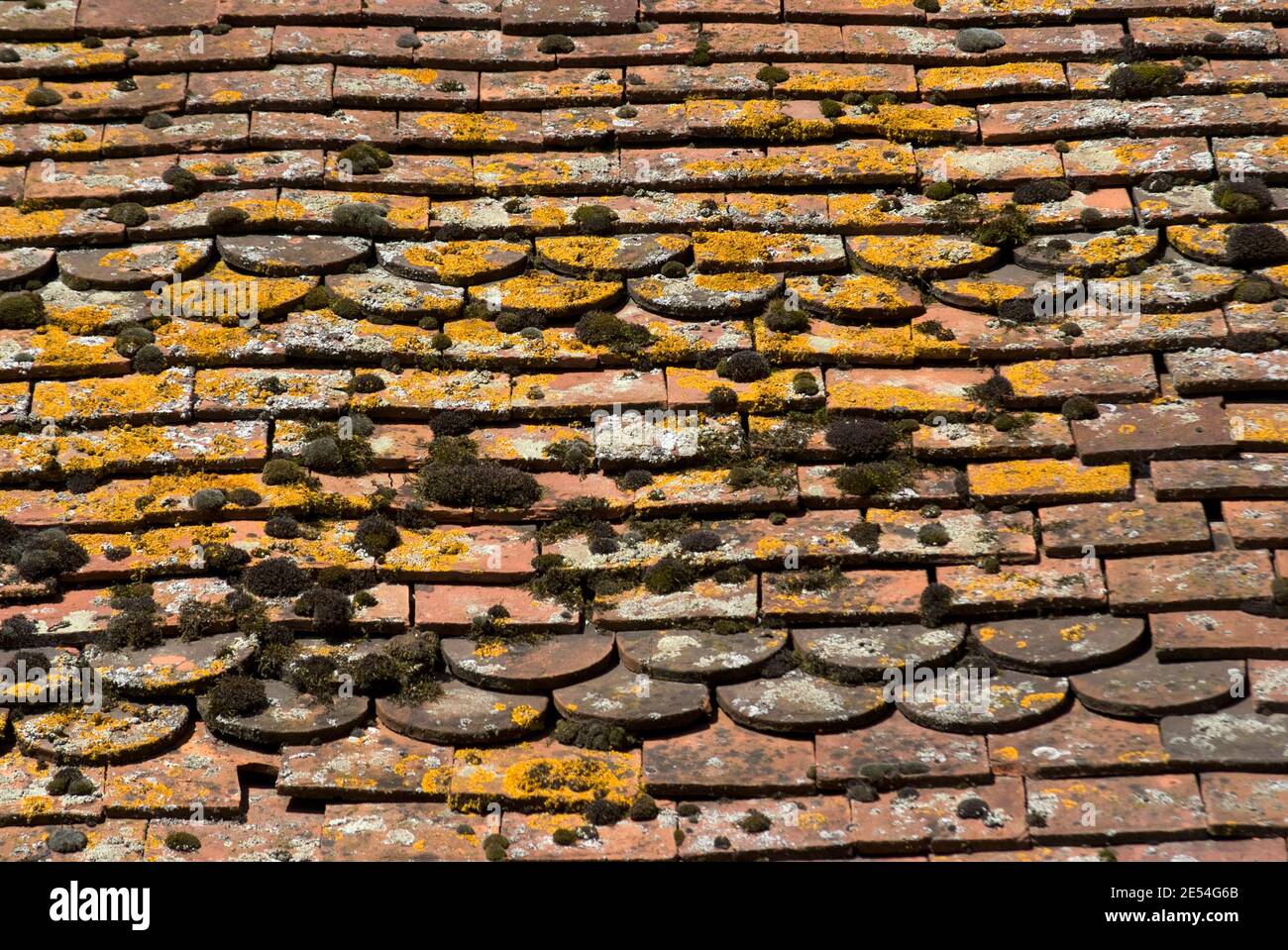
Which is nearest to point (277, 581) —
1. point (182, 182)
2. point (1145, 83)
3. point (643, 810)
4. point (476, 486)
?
point (476, 486)

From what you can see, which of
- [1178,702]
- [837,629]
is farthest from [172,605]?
[1178,702]

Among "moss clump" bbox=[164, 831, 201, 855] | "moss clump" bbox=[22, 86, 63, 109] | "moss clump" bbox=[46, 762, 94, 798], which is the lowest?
"moss clump" bbox=[164, 831, 201, 855]

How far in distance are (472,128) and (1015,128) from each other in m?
2.74

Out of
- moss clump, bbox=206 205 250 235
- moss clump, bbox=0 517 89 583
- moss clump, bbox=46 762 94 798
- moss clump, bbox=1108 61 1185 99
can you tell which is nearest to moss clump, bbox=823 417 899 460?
moss clump, bbox=1108 61 1185 99

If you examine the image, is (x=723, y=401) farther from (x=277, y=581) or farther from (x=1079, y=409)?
(x=277, y=581)

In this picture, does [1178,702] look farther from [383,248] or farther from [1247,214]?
[383,248]

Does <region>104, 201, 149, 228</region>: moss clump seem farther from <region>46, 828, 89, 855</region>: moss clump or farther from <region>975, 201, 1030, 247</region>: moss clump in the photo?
<region>975, 201, 1030, 247</region>: moss clump

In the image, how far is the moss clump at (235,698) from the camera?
6844mm

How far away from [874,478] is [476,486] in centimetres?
169

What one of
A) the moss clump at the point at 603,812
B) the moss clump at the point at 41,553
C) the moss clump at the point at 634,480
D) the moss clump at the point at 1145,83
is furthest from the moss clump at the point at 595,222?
the moss clump at the point at 603,812

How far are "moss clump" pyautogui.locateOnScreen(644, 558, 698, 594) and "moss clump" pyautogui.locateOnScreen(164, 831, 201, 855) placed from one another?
6.62 ft

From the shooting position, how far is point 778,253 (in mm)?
8367

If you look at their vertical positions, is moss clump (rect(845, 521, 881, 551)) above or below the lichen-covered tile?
above

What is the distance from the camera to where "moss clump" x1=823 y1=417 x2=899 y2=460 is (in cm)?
760
